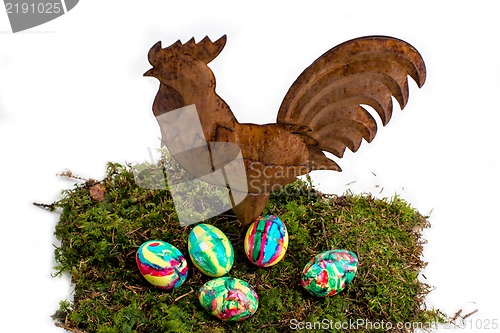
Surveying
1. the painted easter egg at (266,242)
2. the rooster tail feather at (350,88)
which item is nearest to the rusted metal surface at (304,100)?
the rooster tail feather at (350,88)

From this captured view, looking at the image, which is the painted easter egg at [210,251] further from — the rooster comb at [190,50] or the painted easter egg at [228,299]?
the rooster comb at [190,50]

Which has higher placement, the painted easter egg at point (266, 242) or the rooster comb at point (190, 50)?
the rooster comb at point (190, 50)

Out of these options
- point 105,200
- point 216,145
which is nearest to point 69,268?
point 105,200

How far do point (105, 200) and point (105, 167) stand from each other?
0.88ft

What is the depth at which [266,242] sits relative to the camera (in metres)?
2.88

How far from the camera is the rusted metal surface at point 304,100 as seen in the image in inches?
104

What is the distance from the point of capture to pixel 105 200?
329 centimetres

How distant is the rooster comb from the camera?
2.64 meters

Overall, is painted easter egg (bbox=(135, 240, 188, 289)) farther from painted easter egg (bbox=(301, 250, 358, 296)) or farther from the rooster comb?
the rooster comb

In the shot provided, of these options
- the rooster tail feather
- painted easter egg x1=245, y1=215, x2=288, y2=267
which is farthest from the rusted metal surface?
painted easter egg x1=245, y1=215, x2=288, y2=267

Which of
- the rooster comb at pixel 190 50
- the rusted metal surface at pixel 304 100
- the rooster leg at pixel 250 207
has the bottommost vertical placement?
the rooster leg at pixel 250 207

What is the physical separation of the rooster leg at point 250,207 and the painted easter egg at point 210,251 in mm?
153

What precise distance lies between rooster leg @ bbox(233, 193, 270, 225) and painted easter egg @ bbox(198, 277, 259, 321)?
312 millimetres

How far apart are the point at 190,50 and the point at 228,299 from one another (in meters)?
0.98
